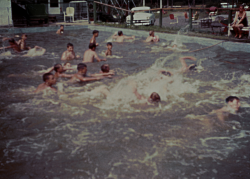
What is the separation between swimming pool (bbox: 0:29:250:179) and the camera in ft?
11.7

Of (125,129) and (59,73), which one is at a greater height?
(59,73)

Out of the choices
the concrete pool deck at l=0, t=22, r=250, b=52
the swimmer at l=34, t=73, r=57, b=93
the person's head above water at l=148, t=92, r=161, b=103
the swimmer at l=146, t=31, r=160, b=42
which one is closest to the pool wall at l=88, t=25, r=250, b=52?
the concrete pool deck at l=0, t=22, r=250, b=52

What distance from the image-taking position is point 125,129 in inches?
185

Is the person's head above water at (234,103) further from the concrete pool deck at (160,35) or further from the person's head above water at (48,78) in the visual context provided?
the concrete pool deck at (160,35)

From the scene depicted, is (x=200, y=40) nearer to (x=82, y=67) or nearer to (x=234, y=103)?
(x=82, y=67)

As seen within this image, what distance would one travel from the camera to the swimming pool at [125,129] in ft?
11.7

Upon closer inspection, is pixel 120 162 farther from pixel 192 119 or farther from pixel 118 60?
pixel 118 60

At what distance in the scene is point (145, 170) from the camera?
3.53m

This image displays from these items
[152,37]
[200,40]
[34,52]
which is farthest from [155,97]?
[152,37]

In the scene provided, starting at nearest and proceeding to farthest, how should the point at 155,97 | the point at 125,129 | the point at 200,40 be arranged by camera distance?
the point at 125,129 → the point at 155,97 → the point at 200,40

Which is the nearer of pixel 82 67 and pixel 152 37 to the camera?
pixel 82 67

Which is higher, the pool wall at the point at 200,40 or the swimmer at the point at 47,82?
the pool wall at the point at 200,40

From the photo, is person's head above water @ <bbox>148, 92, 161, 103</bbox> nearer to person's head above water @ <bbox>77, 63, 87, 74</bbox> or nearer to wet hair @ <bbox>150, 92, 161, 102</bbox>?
wet hair @ <bbox>150, 92, 161, 102</bbox>

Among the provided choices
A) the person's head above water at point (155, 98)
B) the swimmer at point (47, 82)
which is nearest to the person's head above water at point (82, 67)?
the swimmer at point (47, 82)
